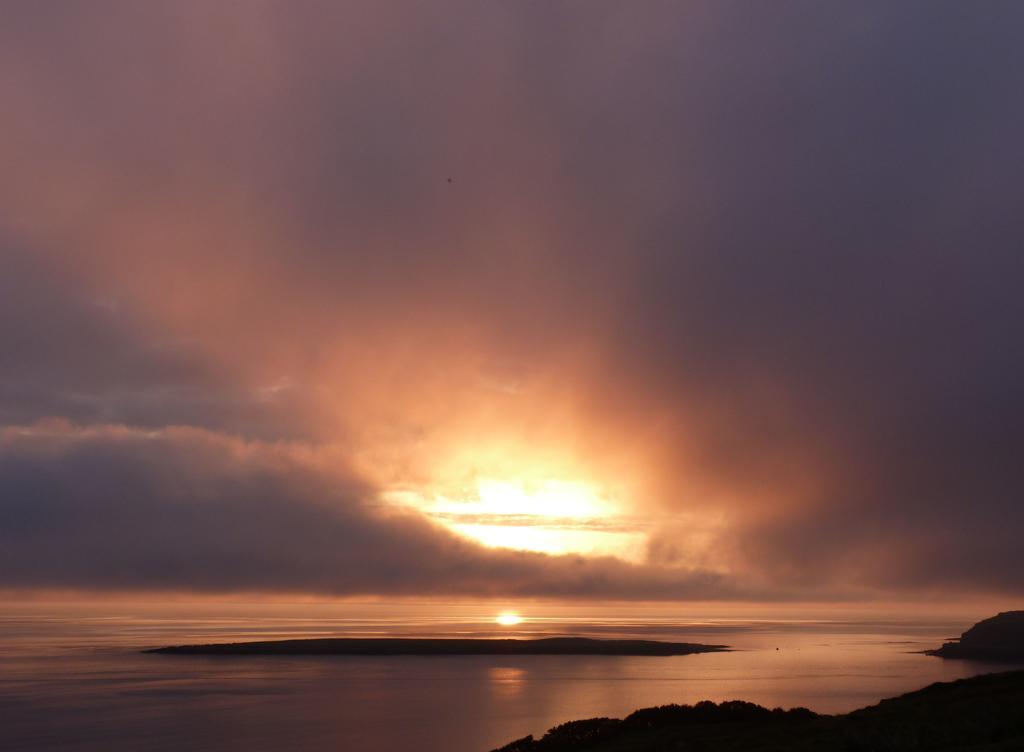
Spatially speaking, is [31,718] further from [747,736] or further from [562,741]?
[747,736]

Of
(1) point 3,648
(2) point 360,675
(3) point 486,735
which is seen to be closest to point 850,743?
(3) point 486,735

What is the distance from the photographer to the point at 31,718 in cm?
8669

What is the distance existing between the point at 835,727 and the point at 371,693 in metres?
82.7

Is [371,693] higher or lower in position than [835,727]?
lower

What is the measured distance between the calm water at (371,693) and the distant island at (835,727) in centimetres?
2159

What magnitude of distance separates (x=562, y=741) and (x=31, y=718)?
64.6m

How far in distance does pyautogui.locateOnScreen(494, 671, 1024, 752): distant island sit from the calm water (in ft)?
70.8

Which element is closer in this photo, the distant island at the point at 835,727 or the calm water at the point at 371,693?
the distant island at the point at 835,727

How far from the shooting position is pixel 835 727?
4322 cm

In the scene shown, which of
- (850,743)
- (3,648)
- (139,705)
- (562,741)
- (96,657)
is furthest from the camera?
Result: (3,648)

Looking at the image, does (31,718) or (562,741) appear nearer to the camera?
(562,741)

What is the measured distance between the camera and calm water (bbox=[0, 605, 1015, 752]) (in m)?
76.8

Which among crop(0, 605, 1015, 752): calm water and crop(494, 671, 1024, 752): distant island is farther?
crop(0, 605, 1015, 752): calm water

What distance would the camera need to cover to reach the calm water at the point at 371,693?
76750 millimetres
